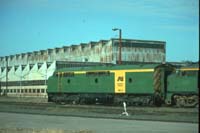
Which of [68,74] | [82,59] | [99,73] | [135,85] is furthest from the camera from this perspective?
[82,59]

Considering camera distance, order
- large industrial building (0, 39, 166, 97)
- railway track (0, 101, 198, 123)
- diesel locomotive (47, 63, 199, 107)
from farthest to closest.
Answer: large industrial building (0, 39, 166, 97), diesel locomotive (47, 63, 199, 107), railway track (0, 101, 198, 123)

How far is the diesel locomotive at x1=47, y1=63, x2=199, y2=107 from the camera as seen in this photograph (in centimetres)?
3991

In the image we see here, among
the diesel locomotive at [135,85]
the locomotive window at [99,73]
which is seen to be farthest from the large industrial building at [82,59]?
the locomotive window at [99,73]

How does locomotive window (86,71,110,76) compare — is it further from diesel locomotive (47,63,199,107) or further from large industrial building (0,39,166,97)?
large industrial building (0,39,166,97)

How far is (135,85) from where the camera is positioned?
42.8 m

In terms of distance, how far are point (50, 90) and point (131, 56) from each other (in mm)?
57661

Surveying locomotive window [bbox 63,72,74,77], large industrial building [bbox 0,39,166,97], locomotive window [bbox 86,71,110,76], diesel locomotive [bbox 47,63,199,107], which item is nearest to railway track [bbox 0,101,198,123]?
diesel locomotive [bbox 47,63,199,107]

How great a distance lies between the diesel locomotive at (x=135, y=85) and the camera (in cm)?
3991

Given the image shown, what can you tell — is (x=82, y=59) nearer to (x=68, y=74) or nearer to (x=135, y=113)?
(x=68, y=74)

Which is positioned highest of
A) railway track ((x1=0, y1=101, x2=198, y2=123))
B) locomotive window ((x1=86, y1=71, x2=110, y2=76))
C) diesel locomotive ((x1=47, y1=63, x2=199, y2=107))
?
locomotive window ((x1=86, y1=71, x2=110, y2=76))

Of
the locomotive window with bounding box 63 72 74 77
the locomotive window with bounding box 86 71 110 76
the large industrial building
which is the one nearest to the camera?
the locomotive window with bounding box 86 71 110 76

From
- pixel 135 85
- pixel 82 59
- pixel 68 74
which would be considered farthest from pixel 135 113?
pixel 82 59

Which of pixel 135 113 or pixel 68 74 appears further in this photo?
pixel 68 74

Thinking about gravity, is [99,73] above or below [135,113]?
above
